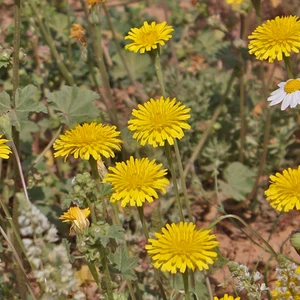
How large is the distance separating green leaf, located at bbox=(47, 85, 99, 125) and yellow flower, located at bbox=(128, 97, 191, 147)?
2.10 ft

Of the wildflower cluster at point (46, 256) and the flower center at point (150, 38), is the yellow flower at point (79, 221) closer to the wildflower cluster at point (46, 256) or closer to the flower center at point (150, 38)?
the wildflower cluster at point (46, 256)

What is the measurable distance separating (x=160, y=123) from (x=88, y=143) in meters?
0.22

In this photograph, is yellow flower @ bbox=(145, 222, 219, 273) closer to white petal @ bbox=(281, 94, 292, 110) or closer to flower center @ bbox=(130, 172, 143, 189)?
flower center @ bbox=(130, 172, 143, 189)

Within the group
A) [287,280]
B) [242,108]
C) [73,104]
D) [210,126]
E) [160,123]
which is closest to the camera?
[287,280]

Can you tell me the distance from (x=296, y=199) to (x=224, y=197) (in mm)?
1428

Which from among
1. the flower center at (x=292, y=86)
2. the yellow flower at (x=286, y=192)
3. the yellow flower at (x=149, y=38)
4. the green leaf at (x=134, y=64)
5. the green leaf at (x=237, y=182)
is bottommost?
the green leaf at (x=237, y=182)

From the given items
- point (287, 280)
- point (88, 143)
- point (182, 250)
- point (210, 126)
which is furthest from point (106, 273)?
point (210, 126)

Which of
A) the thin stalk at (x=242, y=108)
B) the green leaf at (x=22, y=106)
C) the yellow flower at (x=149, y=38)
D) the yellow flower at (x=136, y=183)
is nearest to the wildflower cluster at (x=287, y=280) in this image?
the yellow flower at (x=136, y=183)

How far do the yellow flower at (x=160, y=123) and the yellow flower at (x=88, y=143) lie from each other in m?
0.08

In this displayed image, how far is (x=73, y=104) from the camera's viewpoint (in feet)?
8.97

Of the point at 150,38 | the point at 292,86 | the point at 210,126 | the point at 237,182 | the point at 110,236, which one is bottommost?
the point at 237,182

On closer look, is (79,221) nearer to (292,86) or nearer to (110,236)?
(110,236)

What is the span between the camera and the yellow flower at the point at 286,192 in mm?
1852

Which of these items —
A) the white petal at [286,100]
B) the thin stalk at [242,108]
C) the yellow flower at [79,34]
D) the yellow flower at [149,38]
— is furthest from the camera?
the thin stalk at [242,108]
